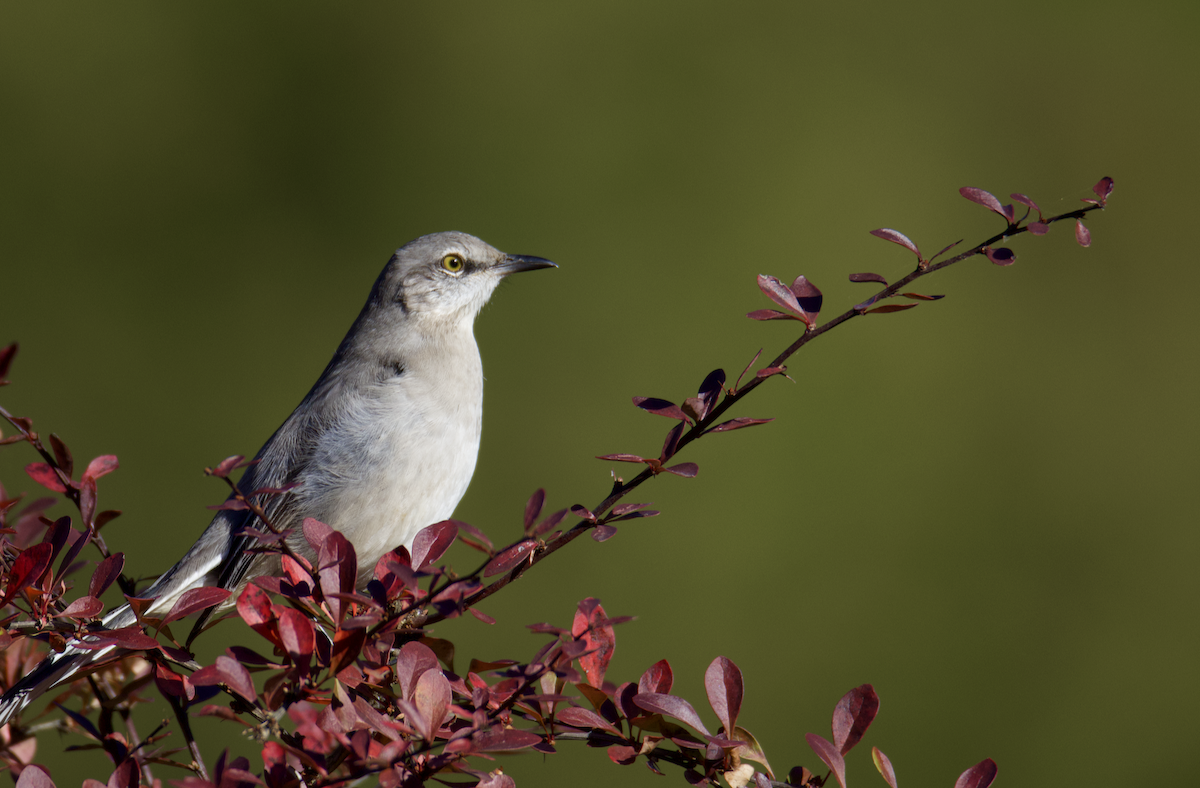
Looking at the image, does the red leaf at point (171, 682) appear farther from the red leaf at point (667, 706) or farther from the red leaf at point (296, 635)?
the red leaf at point (667, 706)

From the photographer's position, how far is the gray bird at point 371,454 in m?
2.33

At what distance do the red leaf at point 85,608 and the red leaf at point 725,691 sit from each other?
769 mm

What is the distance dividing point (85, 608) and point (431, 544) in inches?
17.2

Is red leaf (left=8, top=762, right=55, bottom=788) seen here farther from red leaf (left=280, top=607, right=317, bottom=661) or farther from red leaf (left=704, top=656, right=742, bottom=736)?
red leaf (left=704, top=656, right=742, bottom=736)

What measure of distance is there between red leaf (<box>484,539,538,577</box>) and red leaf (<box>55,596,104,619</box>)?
0.50 meters

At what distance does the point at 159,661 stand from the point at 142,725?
4058 mm

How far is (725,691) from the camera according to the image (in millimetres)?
1169

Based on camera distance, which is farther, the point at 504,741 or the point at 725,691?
the point at 725,691

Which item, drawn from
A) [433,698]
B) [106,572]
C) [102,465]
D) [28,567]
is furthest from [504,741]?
[102,465]

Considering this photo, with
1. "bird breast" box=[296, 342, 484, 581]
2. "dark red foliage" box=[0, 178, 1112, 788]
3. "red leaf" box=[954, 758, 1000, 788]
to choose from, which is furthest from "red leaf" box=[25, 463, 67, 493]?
"red leaf" box=[954, 758, 1000, 788]

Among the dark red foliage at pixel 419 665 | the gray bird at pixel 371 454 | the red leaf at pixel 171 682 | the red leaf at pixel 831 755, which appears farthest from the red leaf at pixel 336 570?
the gray bird at pixel 371 454

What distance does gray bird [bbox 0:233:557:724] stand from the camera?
7.66 ft

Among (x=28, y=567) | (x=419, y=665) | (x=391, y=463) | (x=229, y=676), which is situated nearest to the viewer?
(x=229, y=676)

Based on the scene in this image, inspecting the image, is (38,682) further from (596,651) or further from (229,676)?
(596,651)
